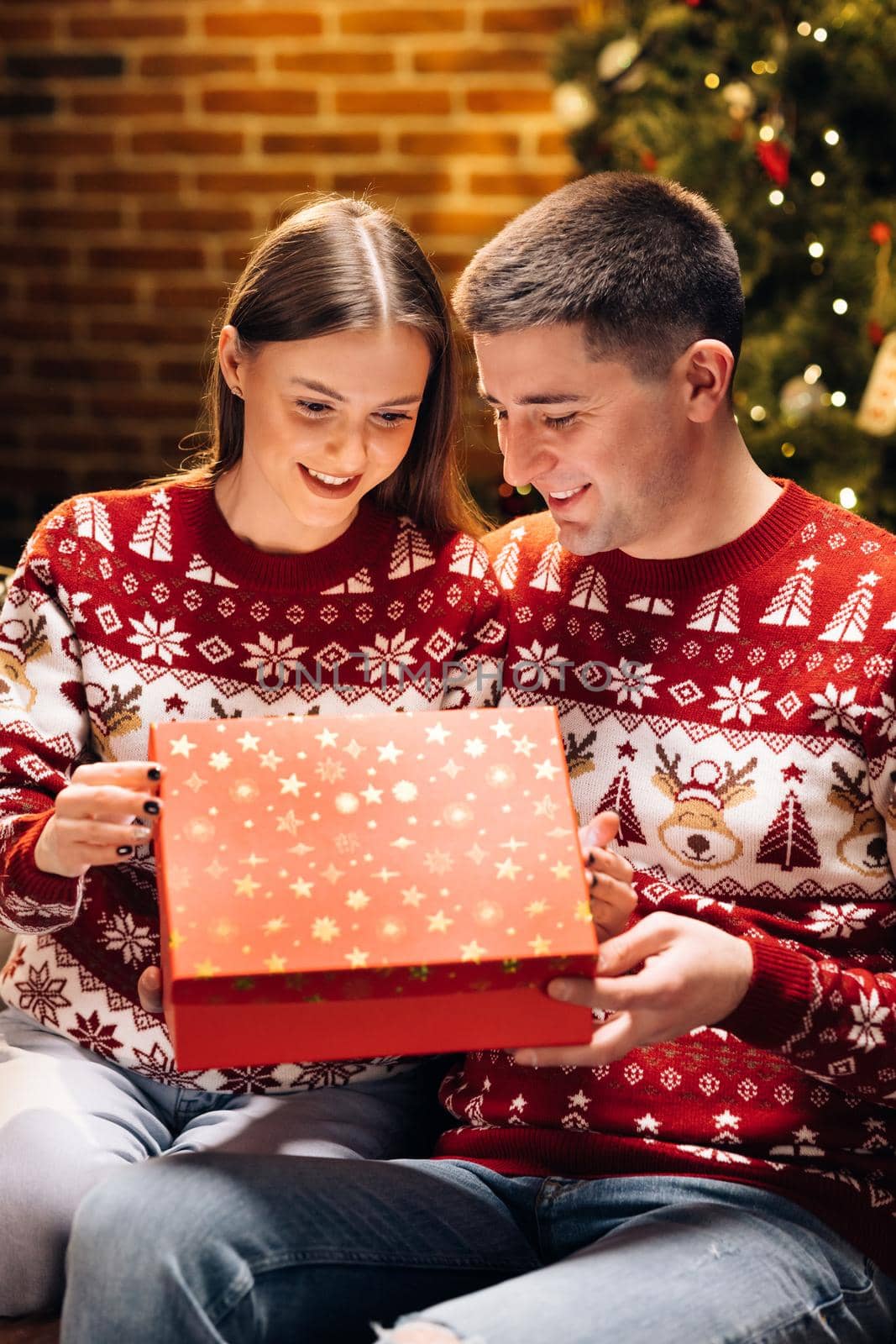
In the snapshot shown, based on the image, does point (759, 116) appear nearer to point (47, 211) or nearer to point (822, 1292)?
point (47, 211)

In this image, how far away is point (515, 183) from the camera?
121 inches

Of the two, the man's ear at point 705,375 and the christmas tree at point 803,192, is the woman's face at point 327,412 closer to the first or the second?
the man's ear at point 705,375

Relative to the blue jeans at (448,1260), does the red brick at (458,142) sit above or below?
above

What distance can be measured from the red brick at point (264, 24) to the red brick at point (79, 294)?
614mm

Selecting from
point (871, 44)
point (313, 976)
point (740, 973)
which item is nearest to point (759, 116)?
point (871, 44)

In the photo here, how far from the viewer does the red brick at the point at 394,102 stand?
10.1ft

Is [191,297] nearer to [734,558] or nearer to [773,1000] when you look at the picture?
[734,558]

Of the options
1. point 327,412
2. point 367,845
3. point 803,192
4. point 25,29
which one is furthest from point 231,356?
point 25,29

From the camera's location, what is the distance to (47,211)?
3277mm

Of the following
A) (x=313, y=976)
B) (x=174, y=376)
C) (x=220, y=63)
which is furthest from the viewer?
(x=174, y=376)

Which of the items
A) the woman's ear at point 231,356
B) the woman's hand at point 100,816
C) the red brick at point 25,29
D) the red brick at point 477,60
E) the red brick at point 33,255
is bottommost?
the woman's hand at point 100,816

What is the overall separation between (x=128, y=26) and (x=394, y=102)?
2.09 feet

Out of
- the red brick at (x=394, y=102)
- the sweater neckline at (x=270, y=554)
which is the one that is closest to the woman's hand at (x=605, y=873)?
the sweater neckline at (x=270, y=554)

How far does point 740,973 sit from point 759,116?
185cm
